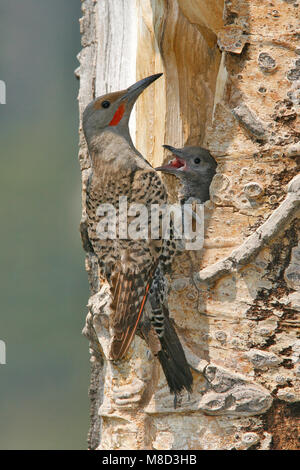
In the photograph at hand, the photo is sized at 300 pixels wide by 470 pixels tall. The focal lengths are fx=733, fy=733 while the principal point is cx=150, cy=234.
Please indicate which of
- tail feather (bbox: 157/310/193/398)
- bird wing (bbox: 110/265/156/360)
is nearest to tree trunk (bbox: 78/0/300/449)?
tail feather (bbox: 157/310/193/398)

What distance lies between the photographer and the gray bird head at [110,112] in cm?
384

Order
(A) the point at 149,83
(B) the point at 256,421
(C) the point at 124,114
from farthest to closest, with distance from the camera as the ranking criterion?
(C) the point at 124,114
(A) the point at 149,83
(B) the point at 256,421

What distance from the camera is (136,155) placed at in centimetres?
388

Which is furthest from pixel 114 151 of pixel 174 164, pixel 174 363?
pixel 174 363

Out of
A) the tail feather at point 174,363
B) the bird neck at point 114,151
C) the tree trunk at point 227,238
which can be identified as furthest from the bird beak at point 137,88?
the tail feather at point 174,363

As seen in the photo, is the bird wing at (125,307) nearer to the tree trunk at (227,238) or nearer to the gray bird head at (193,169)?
the tree trunk at (227,238)

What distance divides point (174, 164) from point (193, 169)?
0.36ft

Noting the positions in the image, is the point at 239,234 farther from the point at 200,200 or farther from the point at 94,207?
the point at 94,207

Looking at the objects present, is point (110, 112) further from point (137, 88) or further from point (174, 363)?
point (174, 363)

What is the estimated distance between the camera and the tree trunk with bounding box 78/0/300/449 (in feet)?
11.0

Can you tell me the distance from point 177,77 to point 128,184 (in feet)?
1.99

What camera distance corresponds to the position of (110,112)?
3936 mm

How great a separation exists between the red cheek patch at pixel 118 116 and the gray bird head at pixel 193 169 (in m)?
0.35

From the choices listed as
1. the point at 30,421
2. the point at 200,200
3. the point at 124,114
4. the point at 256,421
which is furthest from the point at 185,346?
the point at 30,421
